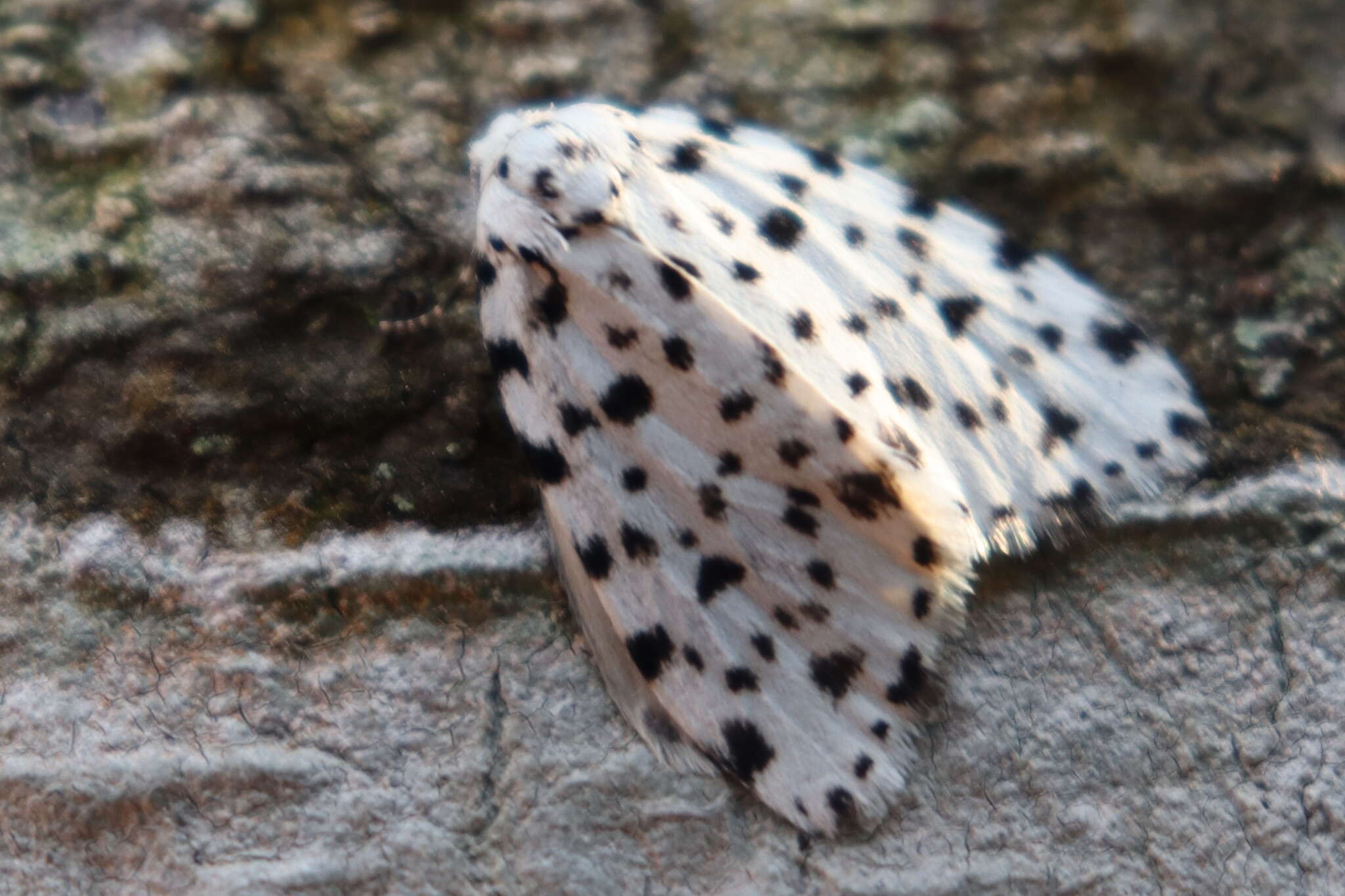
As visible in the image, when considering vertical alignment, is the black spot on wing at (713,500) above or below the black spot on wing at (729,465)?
below

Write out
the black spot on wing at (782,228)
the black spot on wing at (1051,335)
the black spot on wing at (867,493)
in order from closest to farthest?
the black spot on wing at (867,493), the black spot on wing at (782,228), the black spot on wing at (1051,335)

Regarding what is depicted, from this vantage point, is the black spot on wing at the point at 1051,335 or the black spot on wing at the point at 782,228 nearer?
the black spot on wing at the point at 782,228

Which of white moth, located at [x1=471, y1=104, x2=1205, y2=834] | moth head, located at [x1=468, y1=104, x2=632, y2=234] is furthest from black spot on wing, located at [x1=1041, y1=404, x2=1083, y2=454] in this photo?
moth head, located at [x1=468, y1=104, x2=632, y2=234]

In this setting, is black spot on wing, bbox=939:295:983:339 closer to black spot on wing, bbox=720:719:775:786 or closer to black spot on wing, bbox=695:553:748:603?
black spot on wing, bbox=695:553:748:603

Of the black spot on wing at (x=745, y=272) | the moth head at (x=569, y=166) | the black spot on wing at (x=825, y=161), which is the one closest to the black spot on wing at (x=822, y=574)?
the black spot on wing at (x=745, y=272)

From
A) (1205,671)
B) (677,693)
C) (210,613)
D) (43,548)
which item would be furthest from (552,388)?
(1205,671)

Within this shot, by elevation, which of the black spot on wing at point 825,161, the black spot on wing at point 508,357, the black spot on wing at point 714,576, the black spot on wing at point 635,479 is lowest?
the black spot on wing at point 714,576

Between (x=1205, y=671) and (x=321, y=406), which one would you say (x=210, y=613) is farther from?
(x=1205, y=671)

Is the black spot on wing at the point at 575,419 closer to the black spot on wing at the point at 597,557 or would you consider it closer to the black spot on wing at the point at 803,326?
the black spot on wing at the point at 597,557
